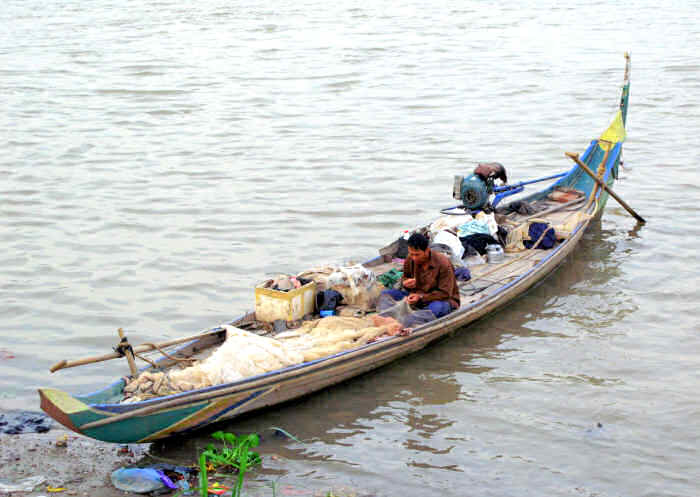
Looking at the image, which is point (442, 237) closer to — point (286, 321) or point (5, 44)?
point (286, 321)

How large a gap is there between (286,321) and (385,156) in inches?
292

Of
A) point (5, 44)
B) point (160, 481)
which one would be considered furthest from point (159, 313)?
point (5, 44)

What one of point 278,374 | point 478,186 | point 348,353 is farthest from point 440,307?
point 478,186

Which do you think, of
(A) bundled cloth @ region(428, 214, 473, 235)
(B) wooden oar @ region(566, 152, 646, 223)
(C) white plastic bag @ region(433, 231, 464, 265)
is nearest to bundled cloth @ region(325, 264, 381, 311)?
(C) white plastic bag @ region(433, 231, 464, 265)

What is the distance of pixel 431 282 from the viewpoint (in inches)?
300

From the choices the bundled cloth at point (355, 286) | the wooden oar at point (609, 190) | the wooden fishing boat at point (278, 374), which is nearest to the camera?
the wooden fishing boat at point (278, 374)

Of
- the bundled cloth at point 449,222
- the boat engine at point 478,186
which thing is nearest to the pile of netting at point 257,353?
the bundled cloth at point 449,222

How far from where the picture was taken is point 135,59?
22.5 m

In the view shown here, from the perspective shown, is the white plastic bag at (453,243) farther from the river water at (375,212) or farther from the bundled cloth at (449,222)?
the river water at (375,212)

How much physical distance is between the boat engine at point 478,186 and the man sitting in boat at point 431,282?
2.32 m

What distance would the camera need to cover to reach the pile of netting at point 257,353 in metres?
6.13

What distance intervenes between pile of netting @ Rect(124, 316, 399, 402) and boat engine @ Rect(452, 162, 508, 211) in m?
2.98

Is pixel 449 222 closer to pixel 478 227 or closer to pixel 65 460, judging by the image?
pixel 478 227

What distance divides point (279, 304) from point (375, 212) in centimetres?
475
